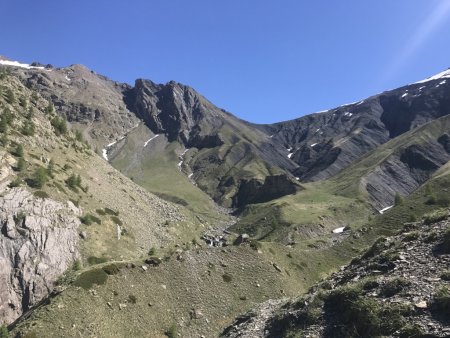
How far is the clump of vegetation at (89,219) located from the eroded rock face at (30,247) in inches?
73.2

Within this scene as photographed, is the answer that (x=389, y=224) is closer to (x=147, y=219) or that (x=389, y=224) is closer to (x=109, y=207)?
(x=147, y=219)

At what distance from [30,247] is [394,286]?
168 feet

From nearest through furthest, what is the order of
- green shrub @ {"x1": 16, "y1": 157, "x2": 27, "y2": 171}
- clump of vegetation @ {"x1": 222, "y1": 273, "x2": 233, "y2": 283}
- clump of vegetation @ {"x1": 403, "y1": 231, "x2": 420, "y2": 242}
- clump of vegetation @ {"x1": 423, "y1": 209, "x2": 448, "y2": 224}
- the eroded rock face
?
1. clump of vegetation @ {"x1": 403, "y1": 231, "x2": 420, "y2": 242}
2. clump of vegetation @ {"x1": 423, "y1": 209, "x2": 448, "y2": 224}
3. clump of vegetation @ {"x1": 222, "y1": 273, "x2": 233, "y2": 283}
4. the eroded rock face
5. green shrub @ {"x1": 16, "y1": 157, "x2": 27, "y2": 171}

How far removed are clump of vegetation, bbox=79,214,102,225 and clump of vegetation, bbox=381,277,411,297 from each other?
5559 centimetres

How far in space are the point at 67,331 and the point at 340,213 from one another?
510 ft

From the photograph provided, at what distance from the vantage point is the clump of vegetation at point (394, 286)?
2661cm

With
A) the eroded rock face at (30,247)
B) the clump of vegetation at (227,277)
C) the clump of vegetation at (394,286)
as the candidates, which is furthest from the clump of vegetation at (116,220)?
the clump of vegetation at (394,286)

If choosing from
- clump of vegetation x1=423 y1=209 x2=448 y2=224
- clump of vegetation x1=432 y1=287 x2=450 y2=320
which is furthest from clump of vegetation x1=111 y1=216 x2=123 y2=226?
clump of vegetation x1=432 y1=287 x2=450 y2=320

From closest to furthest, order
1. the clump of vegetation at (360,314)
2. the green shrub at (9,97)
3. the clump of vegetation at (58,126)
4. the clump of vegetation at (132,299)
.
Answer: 1. the clump of vegetation at (360,314)
2. the clump of vegetation at (132,299)
3. the green shrub at (9,97)
4. the clump of vegetation at (58,126)

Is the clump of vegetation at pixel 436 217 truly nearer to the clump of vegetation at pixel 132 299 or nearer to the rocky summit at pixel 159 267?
the rocky summit at pixel 159 267

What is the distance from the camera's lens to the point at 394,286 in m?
27.0

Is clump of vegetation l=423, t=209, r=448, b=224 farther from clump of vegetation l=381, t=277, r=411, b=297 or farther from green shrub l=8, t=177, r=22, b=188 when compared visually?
green shrub l=8, t=177, r=22, b=188

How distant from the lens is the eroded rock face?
54625 millimetres

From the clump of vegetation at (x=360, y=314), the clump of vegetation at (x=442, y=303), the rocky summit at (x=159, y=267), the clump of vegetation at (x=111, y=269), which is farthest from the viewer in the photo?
the clump of vegetation at (x=111, y=269)
